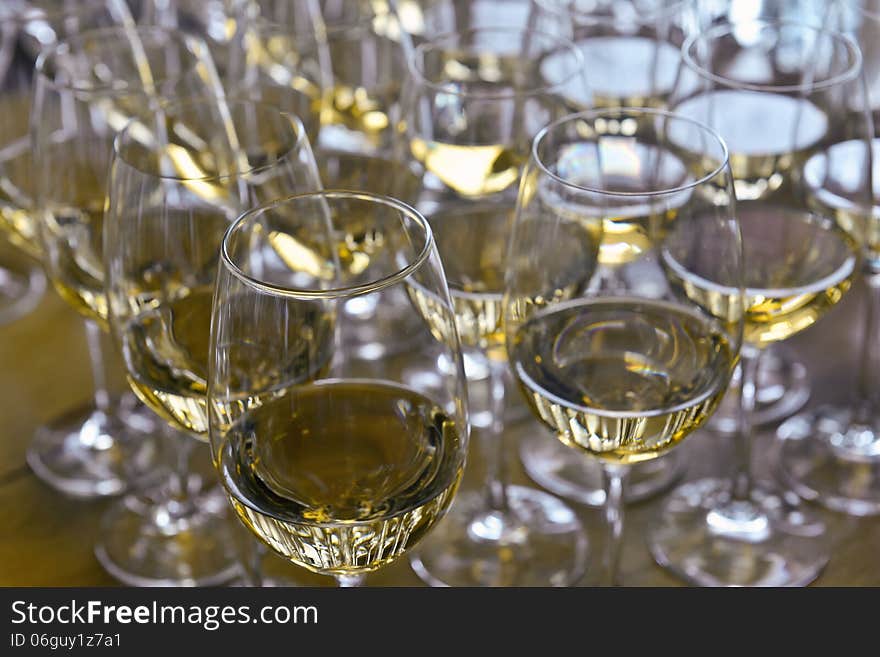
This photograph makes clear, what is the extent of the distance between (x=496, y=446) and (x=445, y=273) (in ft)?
0.69

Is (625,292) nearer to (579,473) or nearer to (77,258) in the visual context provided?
(579,473)

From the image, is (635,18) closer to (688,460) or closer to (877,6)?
(877,6)

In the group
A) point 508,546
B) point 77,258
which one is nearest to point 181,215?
point 77,258

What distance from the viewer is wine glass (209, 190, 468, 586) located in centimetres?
79

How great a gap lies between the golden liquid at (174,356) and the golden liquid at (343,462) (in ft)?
0.34

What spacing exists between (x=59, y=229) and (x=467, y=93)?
34 centimetres

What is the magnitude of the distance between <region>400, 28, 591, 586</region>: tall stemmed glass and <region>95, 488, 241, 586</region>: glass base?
6.4 inches

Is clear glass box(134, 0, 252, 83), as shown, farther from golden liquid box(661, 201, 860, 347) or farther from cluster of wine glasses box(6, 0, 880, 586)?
golden liquid box(661, 201, 860, 347)

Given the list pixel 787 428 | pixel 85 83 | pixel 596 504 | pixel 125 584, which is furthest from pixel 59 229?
pixel 787 428

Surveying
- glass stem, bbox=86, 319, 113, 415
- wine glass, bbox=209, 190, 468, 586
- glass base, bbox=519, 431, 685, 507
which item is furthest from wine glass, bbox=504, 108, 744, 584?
glass stem, bbox=86, 319, 113, 415

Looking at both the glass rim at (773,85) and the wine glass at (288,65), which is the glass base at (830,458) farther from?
the wine glass at (288,65)

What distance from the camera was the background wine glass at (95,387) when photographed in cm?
116

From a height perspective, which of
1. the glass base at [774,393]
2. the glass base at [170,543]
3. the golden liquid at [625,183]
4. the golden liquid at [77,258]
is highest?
the golden liquid at [625,183]

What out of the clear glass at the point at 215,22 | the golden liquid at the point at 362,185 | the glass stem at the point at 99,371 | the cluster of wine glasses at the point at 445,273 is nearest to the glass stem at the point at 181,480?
the cluster of wine glasses at the point at 445,273
